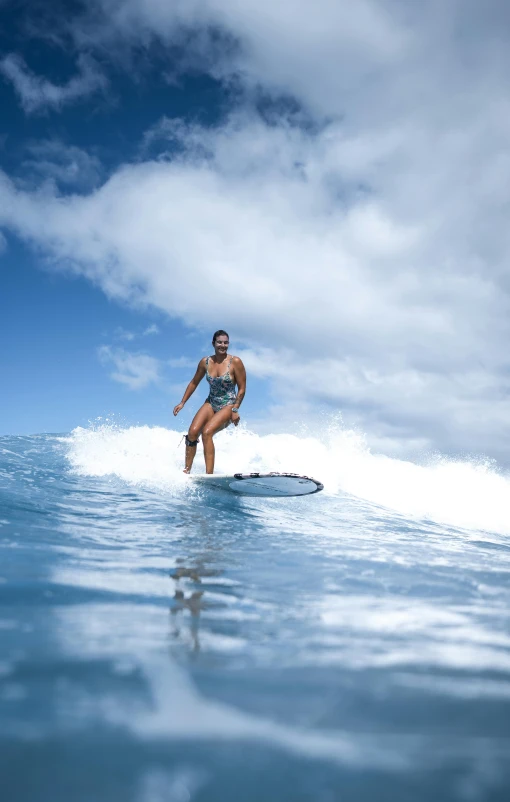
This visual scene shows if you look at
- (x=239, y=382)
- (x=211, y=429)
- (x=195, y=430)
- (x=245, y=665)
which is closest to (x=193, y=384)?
(x=239, y=382)

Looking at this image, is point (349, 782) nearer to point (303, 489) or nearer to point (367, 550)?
point (367, 550)

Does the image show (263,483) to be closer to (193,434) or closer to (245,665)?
(193,434)

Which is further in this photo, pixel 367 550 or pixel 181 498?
pixel 181 498

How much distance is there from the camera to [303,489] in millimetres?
8305

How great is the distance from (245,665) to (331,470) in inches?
413

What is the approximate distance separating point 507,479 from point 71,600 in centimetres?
1083

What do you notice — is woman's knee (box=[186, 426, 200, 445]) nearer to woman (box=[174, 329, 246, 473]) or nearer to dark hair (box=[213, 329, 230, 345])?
woman (box=[174, 329, 246, 473])

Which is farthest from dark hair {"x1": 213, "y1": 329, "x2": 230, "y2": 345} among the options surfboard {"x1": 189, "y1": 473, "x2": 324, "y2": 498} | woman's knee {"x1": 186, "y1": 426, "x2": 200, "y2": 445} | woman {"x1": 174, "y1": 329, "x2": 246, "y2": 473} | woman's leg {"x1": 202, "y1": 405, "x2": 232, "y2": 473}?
surfboard {"x1": 189, "y1": 473, "x2": 324, "y2": 498}

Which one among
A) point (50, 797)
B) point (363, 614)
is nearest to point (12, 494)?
point (363, 614)

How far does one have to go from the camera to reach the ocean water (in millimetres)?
1553

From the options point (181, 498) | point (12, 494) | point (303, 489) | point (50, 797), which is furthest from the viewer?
point (303, 489)

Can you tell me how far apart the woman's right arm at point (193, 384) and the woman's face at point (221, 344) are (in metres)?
0.49

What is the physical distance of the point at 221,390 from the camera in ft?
30.2

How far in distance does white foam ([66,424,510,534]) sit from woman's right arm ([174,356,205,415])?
1.34 meters
